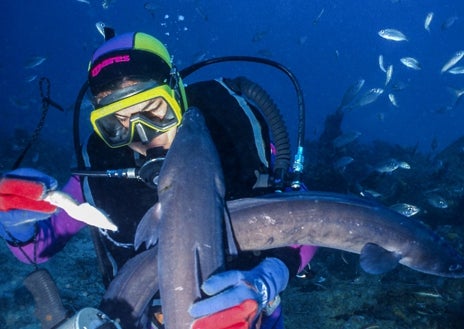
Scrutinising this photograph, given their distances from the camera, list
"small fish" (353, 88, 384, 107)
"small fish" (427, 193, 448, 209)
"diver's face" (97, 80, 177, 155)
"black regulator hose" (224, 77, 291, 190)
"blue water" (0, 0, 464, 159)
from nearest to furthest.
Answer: "diver's face" (97, 80, 177, 155), "black regulator hose" (224, 77, 291, 190), "small fish" (427, 193, 448, 209), "small fish" (353, 88, 384, 107), "blue water" (0, 0, 464, 159)

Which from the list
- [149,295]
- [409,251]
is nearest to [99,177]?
[149,295]

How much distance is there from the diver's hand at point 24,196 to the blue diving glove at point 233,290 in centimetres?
125

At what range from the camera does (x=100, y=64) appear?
296cm

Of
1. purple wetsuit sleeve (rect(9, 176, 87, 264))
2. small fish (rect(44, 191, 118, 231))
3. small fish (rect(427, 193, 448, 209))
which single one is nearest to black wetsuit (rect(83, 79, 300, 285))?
purple wetsuit sleeve (rect(9, 176, 87, 264))

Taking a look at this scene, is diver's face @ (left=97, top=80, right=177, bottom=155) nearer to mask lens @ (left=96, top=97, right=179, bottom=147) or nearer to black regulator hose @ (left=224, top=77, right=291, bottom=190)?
mask lens @ (left=96, top=97, right=179, bottom=147)

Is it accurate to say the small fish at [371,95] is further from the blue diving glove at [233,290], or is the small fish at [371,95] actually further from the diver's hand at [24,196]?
the diver's hand at [24,196]

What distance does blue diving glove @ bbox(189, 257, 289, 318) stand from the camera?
6.91ft

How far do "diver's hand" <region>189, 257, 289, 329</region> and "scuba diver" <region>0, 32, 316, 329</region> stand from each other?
0.10m

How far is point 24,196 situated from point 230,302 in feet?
5.02

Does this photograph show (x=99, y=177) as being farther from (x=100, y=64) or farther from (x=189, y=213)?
(x=189, y=213)

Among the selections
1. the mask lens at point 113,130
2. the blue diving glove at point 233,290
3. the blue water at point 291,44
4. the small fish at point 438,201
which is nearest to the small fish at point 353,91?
the small fish at point 438,201

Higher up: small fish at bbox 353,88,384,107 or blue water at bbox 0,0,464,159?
blue water at bbox 0,0,464,159

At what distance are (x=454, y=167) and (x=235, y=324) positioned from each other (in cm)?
1359

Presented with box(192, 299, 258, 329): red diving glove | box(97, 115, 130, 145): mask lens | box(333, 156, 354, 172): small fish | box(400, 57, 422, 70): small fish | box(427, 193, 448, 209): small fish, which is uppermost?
box(400, 57, 422, 70): small fish
